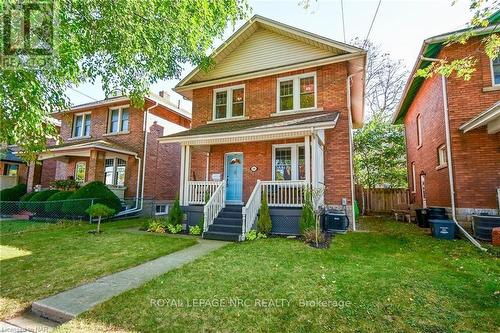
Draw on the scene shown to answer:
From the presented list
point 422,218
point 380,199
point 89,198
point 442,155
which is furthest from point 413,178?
point 89,198

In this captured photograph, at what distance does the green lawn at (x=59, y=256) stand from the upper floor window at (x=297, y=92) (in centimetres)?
686

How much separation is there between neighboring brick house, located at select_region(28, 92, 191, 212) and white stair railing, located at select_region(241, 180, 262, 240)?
27.9ft

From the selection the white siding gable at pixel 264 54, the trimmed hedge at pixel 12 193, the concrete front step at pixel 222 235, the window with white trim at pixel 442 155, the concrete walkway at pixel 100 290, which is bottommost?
the concrete walkway at pixel 100 290

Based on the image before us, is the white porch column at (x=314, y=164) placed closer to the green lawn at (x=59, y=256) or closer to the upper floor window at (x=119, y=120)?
the green lawn at (x=59, y=256)

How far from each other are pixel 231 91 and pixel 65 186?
10521 mm

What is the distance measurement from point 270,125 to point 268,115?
226 cm

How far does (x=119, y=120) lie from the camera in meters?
15.7

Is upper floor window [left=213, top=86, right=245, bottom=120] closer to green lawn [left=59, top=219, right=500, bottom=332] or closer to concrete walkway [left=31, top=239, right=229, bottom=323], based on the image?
concrete walkway [left=31, top=239, right=229, bottom=323]

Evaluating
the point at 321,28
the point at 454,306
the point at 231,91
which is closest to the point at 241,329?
the point at 454,306

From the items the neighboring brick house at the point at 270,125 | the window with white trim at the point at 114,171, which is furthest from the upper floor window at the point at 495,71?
the window with white trim at the point at 114,171

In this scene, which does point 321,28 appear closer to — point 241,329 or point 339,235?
point 339,235

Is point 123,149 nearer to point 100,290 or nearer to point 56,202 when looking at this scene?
point 56,202

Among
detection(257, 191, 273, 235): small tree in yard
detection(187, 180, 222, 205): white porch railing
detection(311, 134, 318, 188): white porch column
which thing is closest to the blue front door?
detection(187, 180, 222, 205): white porch railing

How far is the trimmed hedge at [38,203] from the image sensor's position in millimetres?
12648
